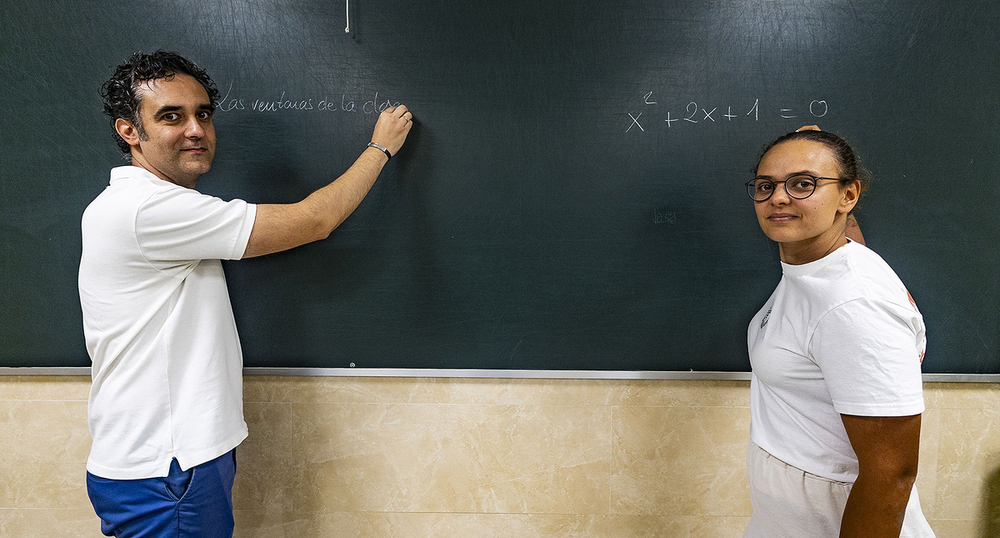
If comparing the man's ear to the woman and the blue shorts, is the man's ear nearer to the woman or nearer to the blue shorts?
the blue shorts

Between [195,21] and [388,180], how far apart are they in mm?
745

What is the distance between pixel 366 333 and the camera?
1691mm

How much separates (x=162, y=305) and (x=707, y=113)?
158 cm

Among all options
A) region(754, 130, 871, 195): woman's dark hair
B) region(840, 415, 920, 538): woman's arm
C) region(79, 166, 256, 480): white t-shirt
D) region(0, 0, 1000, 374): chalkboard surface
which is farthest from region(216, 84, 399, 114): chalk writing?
region(840, 415, 920, 538): woman's arm

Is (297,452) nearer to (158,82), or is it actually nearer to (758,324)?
(158,82)

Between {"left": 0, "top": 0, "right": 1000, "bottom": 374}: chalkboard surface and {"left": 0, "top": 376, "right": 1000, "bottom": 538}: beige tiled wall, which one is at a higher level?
{"left": 0, "top": 0, "right": 1000, "bottom": 374}: chalkboard surface

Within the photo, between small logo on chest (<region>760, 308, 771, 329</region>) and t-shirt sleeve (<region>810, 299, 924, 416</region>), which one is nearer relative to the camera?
t-shirt sleeve (<region>810, 299, 924, 416</region>)

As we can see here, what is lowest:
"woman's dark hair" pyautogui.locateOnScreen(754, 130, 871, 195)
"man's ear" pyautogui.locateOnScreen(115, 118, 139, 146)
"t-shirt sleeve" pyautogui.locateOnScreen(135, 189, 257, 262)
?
"t-shirt sleeve" pyautogui.locateOnScreen(135, 189, 257, 262)

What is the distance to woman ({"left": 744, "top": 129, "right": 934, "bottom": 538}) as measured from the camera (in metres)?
0.96

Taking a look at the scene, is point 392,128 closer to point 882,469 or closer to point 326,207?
point 326,207

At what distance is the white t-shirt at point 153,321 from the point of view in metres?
1.23

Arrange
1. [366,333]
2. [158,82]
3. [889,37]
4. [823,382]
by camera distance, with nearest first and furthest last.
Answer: [823,382], [158,82], [889,37], [366,333]

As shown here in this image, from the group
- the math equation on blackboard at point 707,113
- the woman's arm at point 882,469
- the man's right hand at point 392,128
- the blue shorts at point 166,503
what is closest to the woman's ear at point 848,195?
the woman's arm at point 882,469

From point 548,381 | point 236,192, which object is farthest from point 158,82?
point 548,381
